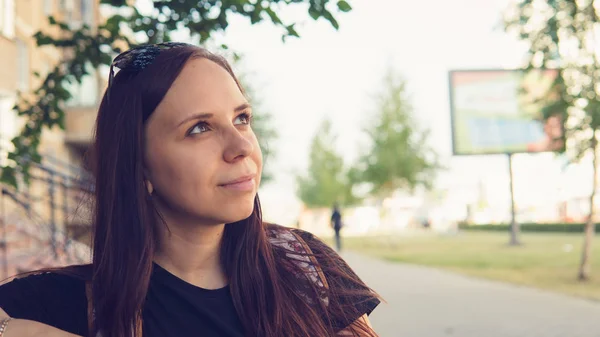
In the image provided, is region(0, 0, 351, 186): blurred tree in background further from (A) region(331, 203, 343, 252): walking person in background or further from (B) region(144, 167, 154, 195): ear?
(A) region(331, 203, 343, 252): walking person in background

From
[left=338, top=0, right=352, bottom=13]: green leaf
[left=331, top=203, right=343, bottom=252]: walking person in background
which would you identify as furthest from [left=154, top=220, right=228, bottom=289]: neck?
[left=331, top=203, right=343, bottom=252]: walking person in background

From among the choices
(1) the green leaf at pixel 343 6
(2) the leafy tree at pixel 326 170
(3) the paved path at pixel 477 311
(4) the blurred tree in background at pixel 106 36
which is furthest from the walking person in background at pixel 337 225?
(2) the leafy tree at pixel 326 170

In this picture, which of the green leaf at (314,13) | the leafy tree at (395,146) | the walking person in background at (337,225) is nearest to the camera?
the green leaf at (314,13)

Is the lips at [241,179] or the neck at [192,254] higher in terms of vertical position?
the lips at [241,179]

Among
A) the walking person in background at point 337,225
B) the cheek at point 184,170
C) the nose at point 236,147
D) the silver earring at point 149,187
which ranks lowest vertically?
the walking person in background at point 337,225

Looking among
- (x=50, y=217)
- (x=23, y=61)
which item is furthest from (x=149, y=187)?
(x=23, y=61)

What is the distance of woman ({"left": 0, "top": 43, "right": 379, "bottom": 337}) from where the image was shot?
1666 mm

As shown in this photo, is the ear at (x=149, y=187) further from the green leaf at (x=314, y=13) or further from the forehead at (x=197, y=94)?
the green leaf at (x=314, y=13)

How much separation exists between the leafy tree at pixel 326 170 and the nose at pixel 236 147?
6058cm

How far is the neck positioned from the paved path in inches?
252

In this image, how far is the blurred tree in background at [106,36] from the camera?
3.98 meters

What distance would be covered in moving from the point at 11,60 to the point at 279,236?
1401 cm

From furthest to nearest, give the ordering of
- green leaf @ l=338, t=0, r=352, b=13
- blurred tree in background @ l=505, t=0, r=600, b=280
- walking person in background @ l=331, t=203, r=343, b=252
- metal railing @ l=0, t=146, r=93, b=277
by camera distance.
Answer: walking person in background @ l=331, t=203, r=343, b=252 → blurred tree in background @ l=505, t=0, r=600, b=280 → green leaf @ l=338, t=0, r=352, b=13 → metal railing @ l=0, t=146, r=93, b=277

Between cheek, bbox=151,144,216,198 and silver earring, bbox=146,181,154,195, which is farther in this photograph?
silver earring, bbox=146,181,154,195
